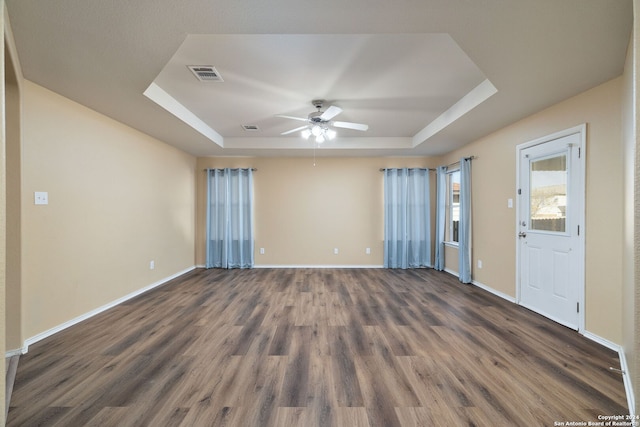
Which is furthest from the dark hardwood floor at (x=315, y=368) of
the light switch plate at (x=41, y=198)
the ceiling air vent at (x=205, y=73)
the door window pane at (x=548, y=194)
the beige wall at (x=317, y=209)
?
the ceiling air vent at (x=205, y=73)

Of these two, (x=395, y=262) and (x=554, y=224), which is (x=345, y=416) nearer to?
(x=554, y=224)

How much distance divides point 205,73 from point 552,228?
4.20 meters

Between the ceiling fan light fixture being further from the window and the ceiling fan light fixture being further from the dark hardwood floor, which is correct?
the window

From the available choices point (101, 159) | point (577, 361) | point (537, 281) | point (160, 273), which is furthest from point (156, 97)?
point (537, 281)

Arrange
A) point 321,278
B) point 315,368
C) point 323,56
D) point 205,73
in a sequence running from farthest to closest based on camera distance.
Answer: point 321,278, point 205,73, point 323,56, point 315,368

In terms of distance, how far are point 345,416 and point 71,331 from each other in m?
2.88

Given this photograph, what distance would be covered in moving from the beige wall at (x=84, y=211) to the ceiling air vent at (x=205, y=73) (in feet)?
4.71

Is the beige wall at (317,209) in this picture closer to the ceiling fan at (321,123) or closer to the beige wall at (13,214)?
the ceiling fan at (321,123)

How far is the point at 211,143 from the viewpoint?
4340mm

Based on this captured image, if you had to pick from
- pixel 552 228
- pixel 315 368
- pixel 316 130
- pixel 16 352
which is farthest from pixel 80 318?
pixel 552 228

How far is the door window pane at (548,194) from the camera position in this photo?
2742 mm

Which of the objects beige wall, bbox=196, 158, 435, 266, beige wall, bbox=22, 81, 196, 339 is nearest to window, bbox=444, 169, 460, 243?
beige wall, bbox=196, 158, 435, 266

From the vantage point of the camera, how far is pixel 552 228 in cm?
286

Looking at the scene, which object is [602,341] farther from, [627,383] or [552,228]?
[552,228]
